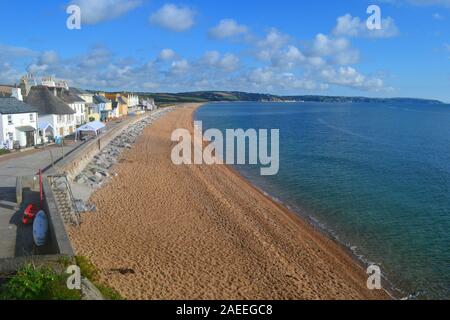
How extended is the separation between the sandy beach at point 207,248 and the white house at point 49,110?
1529 cm

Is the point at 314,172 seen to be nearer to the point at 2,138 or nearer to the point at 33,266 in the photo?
the point at 2,138

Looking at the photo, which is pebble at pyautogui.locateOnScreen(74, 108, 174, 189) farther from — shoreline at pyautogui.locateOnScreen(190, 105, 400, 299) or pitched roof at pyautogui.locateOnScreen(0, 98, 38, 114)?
shoreline at pyautogui.locateOnScreen(190, 105, 400, 299)

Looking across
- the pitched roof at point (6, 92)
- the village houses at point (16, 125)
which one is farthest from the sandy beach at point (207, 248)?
the pitched roof at point (6, 92)

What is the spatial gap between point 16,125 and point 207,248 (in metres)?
21.2

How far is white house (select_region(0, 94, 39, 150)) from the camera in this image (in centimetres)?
2859

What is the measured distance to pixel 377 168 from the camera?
3403cm

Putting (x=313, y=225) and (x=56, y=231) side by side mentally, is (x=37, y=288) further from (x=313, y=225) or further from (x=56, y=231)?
(x=313, y=225)

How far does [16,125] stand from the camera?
1174 inches

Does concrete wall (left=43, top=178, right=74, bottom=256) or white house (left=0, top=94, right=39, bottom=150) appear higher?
white house (left=0, top=94, right=39, bottom=150)

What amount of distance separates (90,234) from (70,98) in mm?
33017

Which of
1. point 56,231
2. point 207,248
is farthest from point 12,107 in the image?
point 207,248

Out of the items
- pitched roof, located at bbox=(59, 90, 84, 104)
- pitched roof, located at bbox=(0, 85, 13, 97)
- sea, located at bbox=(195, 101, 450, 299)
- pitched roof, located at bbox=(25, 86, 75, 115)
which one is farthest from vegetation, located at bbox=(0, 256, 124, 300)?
pitched roof, located at bbox=(59, 90, 84, 104)

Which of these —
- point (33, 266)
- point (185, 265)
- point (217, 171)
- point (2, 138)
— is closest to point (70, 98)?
point (2, 138)

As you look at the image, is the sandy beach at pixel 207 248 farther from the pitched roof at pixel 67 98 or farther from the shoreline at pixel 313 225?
the pitched roof at pixel 67 98
